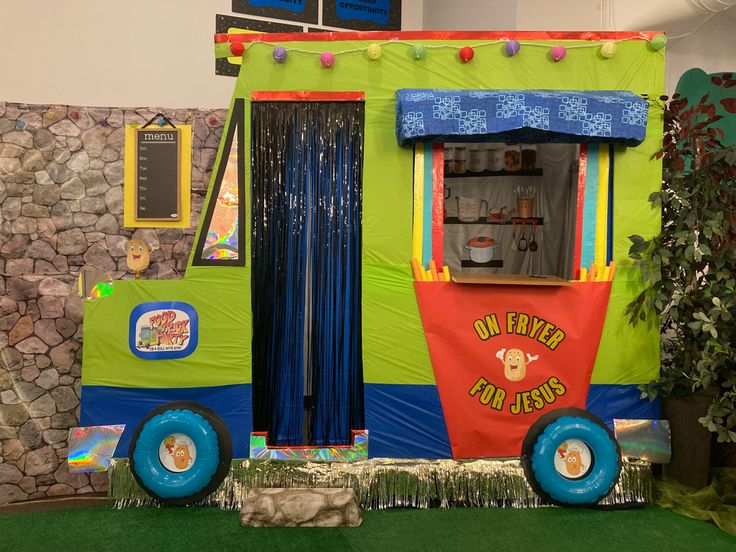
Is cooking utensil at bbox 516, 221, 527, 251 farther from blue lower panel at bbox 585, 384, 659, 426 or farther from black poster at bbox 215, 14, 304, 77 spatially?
black poster at bbox 215, 14, 304, 77

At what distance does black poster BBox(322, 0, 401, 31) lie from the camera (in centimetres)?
458

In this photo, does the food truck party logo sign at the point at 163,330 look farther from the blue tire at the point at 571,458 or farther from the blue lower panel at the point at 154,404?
the blue tire at the point at 571,458

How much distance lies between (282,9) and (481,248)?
8.42 feet

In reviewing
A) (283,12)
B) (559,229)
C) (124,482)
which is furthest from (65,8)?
(559,229)

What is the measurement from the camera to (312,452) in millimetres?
2490

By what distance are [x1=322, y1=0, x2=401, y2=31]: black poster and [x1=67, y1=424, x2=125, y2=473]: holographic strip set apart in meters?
3.65

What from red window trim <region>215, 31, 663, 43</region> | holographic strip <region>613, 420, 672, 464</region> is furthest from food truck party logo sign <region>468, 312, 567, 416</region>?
red window trim <region>215, 31, 663, 43</region>

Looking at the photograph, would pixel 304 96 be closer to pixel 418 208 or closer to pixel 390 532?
pixel 418 208

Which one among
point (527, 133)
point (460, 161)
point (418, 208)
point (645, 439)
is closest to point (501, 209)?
point (460, 161)

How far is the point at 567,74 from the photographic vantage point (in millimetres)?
2518

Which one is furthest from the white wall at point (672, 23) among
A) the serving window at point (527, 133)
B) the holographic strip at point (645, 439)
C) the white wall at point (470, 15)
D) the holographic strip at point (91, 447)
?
the holographic strip at point (91, 447)

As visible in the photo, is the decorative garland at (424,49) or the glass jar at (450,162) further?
the glass jar at (450,162)

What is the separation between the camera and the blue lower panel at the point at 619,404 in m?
2.53

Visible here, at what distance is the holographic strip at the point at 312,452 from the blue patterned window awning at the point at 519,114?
4.69 ft
